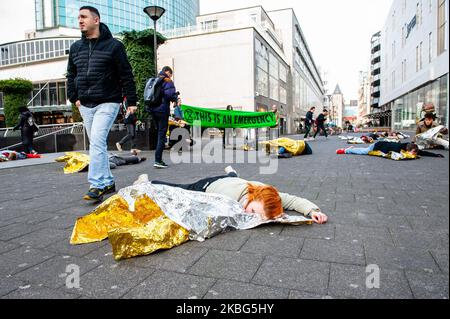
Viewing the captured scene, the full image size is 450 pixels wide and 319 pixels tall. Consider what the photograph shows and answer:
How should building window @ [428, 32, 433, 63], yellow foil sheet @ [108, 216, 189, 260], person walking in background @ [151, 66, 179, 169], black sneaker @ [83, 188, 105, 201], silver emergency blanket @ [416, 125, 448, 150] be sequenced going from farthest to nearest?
building window @ [428, 32, 433, 63], silver emergency blanket @ [416, 125, 448, 150], person walking in background @ [151, 66, 179, 169], black sneaker @ [83, 188, 105, 201], yellow foil sheet @ [108, 216, 189, 260]

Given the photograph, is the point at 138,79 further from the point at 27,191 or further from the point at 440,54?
the point at 440,54

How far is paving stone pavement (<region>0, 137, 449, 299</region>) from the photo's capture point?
1797 millimetres

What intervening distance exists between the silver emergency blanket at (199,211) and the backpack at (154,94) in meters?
4.53

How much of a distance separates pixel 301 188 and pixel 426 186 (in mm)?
1692

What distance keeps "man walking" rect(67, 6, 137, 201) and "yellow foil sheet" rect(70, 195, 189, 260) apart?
1357mm

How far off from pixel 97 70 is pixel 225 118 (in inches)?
296

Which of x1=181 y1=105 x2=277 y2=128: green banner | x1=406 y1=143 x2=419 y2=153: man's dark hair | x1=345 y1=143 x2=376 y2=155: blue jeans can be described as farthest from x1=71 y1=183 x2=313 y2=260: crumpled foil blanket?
x1=181 y1=105 x2=277 y2=128: green banner

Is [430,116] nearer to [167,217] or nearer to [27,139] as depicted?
[167,217]

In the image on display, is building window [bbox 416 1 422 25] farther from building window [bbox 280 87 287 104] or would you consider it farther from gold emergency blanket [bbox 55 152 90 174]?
gold emergency blanket [bbox 55 152 90 174]

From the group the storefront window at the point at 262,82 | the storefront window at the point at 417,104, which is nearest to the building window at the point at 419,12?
the storefront window at the point at 417,104

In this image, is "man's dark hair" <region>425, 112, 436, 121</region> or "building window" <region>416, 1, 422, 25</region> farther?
"building window" <region>416, 1, 422, 25</region>

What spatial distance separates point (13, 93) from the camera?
87.8 ft

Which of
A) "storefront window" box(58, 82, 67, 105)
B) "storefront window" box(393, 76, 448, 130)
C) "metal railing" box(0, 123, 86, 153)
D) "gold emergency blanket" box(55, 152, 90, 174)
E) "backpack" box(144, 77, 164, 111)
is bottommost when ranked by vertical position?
"gold emergency blanket" box(55, 152, 90, 174)
